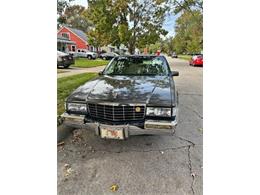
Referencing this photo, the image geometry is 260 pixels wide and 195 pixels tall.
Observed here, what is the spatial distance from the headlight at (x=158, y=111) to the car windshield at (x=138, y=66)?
121 cm

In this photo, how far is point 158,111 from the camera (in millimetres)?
2416

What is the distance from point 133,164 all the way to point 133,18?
7.53 meters

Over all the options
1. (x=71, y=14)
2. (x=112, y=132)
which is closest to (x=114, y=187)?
(x=112, y=132)

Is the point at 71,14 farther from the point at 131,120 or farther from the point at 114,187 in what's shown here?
the point at 114,187

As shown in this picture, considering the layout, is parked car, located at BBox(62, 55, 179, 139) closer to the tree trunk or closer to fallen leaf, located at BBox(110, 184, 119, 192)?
fallen leaf, located at BBox(110, 184, 119, 192)

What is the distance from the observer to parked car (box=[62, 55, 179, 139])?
241 cm

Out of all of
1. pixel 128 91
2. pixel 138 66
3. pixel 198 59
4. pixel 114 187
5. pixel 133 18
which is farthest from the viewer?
pixel 133 18

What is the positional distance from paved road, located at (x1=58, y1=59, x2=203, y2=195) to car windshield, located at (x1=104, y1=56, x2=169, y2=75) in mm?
1075

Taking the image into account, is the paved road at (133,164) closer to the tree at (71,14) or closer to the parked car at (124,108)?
the parked car at (124,108)

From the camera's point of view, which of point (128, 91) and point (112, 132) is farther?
point (128, 91)

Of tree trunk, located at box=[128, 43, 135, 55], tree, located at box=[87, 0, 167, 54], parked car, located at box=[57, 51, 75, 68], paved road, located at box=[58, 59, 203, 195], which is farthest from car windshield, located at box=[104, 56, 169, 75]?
tree trunk, located at box=[128, 43, 135, 55]

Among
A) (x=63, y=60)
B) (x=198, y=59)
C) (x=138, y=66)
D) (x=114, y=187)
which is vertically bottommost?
(x=114, y=187)
